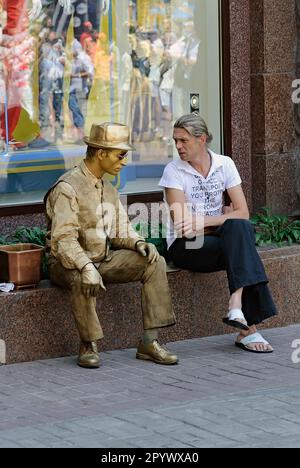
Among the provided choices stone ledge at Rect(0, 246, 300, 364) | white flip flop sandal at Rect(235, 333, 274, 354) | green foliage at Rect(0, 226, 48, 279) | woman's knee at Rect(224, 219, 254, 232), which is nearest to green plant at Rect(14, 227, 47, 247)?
green foliage at Rect(0, 226, 48, 279)

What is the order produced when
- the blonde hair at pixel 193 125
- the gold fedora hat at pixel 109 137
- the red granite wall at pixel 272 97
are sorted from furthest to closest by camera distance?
the red granite wall at pixel 272 97, the blonde hair at pixel 193 125, the gold fedora hat at pixel 109 137

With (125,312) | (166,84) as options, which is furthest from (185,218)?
(166,84)

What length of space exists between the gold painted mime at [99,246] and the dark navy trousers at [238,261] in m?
0.43

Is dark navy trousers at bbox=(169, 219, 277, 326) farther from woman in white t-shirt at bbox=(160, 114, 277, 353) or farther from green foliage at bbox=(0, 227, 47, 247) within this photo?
green foliage at bbox=(0, 227, 47, 247)

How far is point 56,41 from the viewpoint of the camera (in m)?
8.63

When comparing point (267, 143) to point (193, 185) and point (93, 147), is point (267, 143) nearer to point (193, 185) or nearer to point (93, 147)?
point (193, 185)

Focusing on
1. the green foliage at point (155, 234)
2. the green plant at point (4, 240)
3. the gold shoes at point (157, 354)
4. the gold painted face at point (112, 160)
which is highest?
the gold painted face at point (112, 160)

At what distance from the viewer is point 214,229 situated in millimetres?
7902

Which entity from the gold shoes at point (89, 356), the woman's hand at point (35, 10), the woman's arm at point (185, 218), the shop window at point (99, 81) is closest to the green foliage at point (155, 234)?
the woman's arm at point (185, 218)

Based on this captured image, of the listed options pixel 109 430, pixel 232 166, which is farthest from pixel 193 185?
pixel 109 430

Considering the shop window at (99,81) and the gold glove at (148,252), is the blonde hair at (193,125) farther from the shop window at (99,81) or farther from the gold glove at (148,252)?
the shop window at (99,81)

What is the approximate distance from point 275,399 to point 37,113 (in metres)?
2.89

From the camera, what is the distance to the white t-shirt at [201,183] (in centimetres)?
788

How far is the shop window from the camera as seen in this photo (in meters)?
8.45
